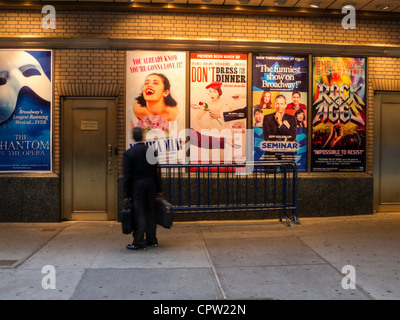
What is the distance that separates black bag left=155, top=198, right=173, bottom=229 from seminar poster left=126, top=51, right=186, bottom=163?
2.36 m

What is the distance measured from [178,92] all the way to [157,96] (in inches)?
17.5

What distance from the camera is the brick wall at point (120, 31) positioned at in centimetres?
895

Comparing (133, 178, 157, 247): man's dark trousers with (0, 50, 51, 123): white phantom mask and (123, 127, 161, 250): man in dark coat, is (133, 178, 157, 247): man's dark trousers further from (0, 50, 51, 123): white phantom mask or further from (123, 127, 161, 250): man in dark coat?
(0, 50, 51, 123): white phantom mask

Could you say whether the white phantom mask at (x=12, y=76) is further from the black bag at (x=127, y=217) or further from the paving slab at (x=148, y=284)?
the paving slab at (x=148, y=284)

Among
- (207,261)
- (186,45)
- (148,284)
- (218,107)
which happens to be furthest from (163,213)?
(186,45)

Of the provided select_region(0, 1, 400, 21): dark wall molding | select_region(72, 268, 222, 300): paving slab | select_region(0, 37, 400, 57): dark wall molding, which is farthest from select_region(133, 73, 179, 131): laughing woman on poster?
select_region(72, 268, 222, 300): paving slab

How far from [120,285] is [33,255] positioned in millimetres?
2079

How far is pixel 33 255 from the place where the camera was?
6543mm

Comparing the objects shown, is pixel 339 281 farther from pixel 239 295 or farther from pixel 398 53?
pixel 398 53

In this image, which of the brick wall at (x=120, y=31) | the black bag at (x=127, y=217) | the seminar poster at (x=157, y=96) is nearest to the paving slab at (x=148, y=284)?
the black bag at (x=127, y=217)

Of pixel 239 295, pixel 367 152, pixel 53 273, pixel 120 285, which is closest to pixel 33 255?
pixel 53 273

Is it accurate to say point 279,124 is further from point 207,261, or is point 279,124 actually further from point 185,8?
point 207,261

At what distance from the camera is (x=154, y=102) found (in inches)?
356

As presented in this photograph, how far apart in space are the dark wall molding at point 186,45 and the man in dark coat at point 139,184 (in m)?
2.96
